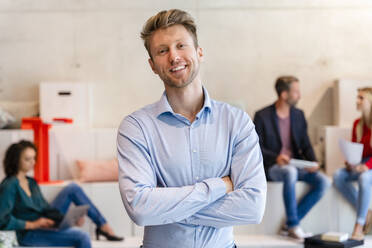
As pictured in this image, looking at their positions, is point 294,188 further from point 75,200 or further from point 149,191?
point 149,191

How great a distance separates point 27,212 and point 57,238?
0.99 feet

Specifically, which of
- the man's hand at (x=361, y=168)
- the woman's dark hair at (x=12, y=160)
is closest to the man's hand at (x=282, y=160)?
the man's hand at (x=361, y=168)

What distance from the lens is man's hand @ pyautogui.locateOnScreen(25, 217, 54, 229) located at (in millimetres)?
4586

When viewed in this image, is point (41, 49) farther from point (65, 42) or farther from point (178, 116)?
point (178, 116)

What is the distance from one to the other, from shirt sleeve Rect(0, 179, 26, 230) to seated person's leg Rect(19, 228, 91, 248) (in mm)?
123

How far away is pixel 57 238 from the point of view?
15.4 ft

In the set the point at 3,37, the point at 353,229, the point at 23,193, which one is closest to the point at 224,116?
the point at 23,193

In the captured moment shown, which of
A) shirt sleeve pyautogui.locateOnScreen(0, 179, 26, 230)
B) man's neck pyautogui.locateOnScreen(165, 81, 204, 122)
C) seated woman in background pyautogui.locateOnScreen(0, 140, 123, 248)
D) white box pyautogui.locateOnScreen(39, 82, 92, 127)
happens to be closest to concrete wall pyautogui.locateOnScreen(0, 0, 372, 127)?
white box pyautogui.locateOnScreen(39, 82, 92, 127)

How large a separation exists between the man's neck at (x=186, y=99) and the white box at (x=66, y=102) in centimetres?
425

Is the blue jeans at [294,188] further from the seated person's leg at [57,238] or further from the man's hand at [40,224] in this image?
the man's hand at [40,224]

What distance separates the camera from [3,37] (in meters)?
6.51

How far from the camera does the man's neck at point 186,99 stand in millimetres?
2029

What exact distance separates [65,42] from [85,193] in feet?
6.02

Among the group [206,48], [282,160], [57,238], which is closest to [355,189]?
[282,160]
